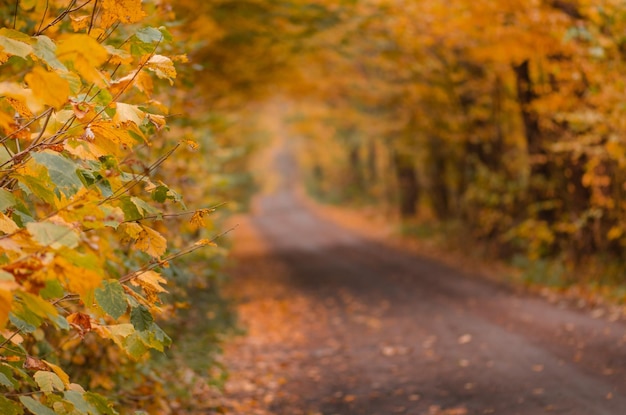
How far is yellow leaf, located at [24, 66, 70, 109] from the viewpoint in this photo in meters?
2.39

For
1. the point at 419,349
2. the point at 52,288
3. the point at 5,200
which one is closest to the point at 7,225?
the point at 5,200

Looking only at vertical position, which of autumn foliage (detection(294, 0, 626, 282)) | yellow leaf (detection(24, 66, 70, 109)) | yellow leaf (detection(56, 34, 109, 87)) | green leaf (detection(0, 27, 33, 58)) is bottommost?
autumn foliage (detection(294, 0, 626, 282))

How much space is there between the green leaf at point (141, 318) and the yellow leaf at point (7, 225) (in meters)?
0.62

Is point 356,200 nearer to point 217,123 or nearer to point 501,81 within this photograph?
point 501,81

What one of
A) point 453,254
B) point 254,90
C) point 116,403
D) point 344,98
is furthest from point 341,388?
point 344,98

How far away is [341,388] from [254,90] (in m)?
16.5

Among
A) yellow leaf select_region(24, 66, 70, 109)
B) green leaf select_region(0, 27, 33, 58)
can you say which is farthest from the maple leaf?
green leaf select_region(0, 27, 33, 58)

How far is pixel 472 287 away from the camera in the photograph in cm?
1331

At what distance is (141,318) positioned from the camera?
3.10 metres

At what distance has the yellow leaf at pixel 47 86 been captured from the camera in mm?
2387

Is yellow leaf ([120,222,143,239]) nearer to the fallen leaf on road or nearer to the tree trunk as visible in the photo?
the fallen leaf on road

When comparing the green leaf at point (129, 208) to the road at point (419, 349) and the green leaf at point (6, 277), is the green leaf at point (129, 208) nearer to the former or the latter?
the green leaf at point (6, 277)

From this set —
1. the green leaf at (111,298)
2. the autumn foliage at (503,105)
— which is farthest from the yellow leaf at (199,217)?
the autumn foliage at (503,105)

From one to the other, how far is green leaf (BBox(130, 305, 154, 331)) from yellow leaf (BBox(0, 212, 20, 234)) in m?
0.62
